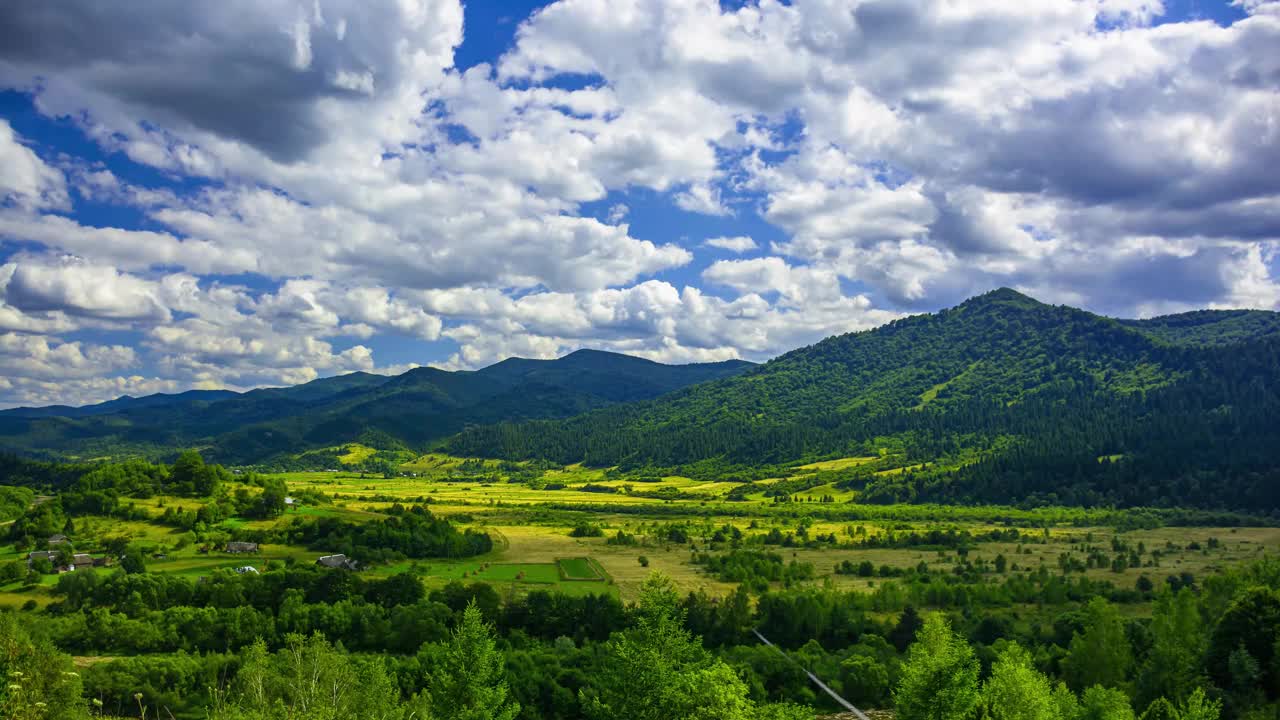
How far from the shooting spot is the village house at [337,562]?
10450 cm

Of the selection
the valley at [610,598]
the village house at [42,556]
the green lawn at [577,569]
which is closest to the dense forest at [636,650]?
the valley at [610,598]

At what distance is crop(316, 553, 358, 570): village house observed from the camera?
104500 mm

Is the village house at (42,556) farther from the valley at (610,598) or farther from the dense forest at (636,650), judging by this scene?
the dense forest at (636,650)

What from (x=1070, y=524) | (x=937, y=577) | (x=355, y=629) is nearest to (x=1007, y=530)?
(x=1070, y=524)

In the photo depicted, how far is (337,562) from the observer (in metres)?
107

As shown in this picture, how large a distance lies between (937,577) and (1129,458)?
13127 centimetres

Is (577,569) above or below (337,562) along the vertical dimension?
below

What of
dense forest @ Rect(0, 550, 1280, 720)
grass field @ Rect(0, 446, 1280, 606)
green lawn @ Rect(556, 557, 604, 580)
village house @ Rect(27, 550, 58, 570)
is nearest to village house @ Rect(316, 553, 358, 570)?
grass field @ Rect(0, 446, 1280, 606)

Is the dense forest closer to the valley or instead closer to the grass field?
the valley

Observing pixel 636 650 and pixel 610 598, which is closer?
pixel 636 650

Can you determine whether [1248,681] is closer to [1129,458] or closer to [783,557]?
[783,557]

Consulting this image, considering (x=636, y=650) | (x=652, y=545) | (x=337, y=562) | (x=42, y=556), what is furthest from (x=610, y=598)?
(x=42, y=556)

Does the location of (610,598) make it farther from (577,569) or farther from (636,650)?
(636,650)

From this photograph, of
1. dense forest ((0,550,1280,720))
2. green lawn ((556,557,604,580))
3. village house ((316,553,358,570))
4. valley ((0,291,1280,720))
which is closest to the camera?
dense forest ((0,550,1280,720))
